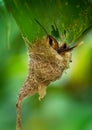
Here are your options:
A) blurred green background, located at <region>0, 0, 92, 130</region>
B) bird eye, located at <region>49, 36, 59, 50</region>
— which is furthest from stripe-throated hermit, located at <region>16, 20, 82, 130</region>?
blurred green background, located at <region>0, 0, 92, 130</region>

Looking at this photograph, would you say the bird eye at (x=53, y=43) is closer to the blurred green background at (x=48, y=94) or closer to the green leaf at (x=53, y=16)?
the green leaf at (x=53, y=16)

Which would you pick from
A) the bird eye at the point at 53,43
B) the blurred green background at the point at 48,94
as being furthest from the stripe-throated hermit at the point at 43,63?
the blurred green background at the point at 48,94

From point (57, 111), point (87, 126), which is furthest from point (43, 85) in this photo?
point (57, 111)

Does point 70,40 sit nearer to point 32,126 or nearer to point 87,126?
point 87,126

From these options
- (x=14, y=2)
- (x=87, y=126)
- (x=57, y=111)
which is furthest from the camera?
(x=57, y=111)

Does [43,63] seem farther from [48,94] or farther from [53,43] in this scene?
[48,94]

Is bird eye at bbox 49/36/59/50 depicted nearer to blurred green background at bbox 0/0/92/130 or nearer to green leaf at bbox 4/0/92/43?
green leaf at bbox 4/0/92/43

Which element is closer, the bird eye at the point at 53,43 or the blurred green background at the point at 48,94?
the bird eye at the point at 53,43

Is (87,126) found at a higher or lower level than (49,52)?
lower
